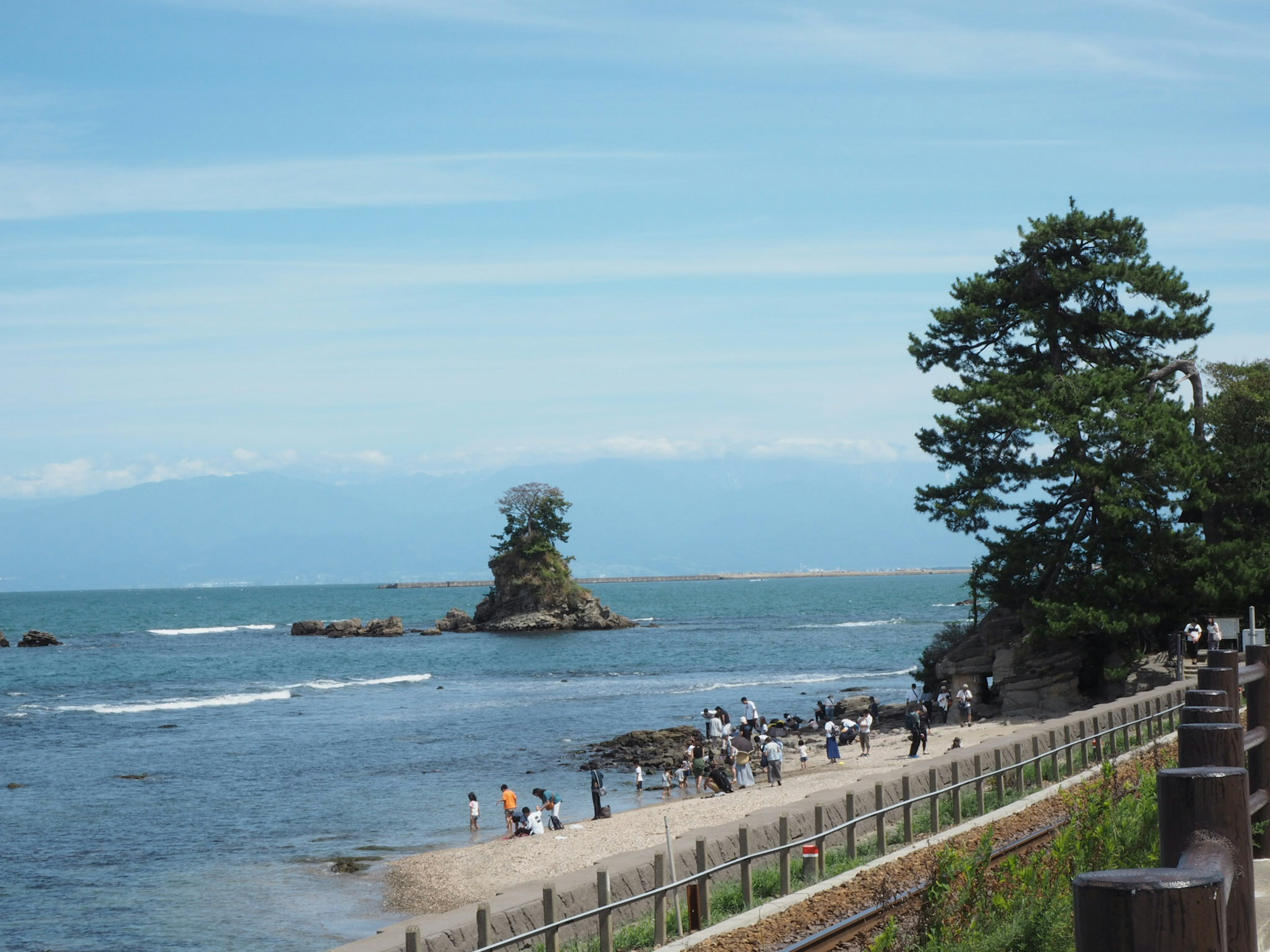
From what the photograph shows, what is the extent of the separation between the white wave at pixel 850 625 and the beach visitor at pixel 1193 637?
92.2m

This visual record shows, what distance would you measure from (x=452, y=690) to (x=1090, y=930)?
263ft

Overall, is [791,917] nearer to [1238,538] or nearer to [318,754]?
[1238,538]

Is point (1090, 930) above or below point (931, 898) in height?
above

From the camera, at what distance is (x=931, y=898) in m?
11.8

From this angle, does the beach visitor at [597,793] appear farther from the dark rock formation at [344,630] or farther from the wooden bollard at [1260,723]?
the dark rock formation at [344,630]

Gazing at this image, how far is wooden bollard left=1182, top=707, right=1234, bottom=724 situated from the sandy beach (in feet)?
66.2

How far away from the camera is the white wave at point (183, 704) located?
238 ft

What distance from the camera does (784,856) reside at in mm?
15938

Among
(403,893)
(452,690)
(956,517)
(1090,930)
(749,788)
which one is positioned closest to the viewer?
(1090,930)

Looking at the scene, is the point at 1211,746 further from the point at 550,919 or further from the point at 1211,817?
the point at 550,919

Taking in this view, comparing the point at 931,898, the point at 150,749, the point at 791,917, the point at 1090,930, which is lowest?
the point at 150,749

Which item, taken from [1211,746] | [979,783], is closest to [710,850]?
→ [979,783]

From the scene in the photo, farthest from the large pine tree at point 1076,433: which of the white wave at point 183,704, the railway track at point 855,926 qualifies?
the white wave at point 183,704

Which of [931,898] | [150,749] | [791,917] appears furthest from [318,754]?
[931,898]
